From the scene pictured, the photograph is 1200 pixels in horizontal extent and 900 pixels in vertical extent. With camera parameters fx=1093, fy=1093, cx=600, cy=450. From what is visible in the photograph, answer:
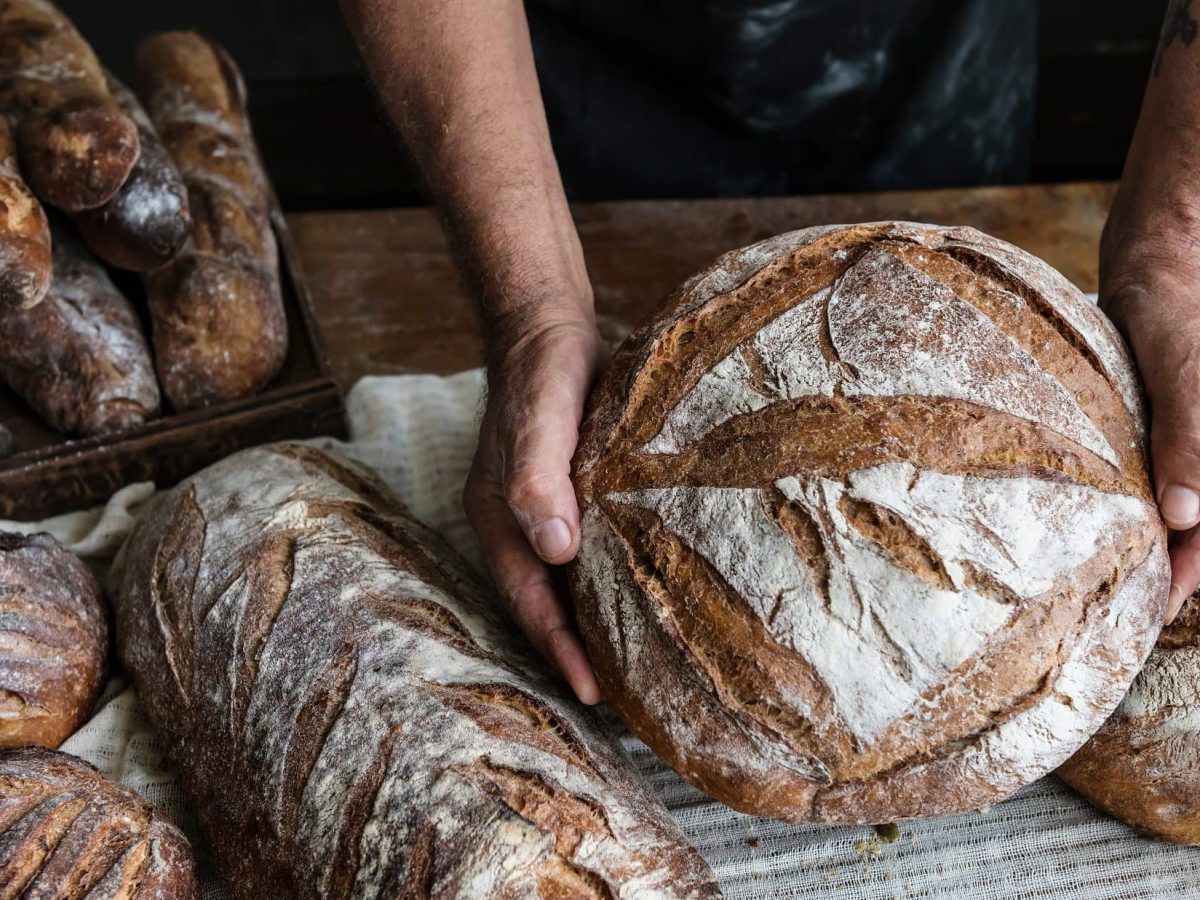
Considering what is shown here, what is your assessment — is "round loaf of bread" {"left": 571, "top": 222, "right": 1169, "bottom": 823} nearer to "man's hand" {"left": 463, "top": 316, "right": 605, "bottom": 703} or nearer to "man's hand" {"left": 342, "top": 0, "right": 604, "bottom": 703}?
"man's hand" {"left": 463, "top": 316, "right": 605, "bottom": 703}

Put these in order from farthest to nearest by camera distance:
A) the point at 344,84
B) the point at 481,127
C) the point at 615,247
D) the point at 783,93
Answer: the point at 344,84 → the point at 615,247 → the point at 783,93 → the point at 481,127

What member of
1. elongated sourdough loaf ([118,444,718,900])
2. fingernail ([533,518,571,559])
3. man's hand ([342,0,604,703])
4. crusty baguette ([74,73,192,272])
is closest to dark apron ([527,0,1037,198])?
man's hand ([342,0,604,703])

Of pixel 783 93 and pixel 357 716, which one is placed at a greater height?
pixel 783 93

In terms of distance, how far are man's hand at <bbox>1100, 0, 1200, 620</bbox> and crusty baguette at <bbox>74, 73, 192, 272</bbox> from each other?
1619 millimetres

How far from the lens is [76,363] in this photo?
6.58 ft

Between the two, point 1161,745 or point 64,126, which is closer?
point 1161,745

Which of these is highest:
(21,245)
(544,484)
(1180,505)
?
(21,245)

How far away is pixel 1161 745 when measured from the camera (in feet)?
4.66

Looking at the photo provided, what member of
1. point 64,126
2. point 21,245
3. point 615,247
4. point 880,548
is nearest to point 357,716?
point 880,548

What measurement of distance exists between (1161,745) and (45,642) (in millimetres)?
1561

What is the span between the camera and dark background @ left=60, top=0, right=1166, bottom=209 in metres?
3.86

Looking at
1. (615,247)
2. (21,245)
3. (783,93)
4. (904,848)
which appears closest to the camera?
(904,848)

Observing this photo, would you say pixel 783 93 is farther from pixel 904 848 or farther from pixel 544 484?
pixel 904 848

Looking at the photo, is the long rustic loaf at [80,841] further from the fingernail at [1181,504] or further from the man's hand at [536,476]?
the fingernail at [1181,504]
